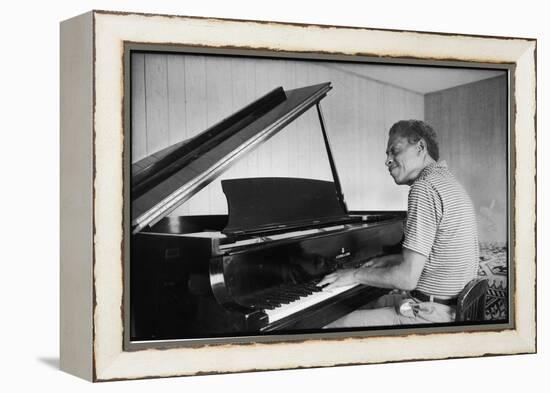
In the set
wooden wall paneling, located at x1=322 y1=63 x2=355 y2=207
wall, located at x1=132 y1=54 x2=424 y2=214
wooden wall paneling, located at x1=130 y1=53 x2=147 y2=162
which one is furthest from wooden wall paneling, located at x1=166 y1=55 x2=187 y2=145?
wooden wall paneling, located at x1=322 y1=63 x2=355 y2=207

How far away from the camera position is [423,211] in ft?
15.9

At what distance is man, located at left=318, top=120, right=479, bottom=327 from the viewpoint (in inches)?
189

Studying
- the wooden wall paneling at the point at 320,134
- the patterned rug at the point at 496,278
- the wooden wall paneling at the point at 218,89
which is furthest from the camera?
the patterned rug at the point at 496,278

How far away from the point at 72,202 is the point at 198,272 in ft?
2.12

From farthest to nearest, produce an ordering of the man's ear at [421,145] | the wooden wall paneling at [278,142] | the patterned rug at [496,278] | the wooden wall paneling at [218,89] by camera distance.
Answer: the patterned rug at [496,278] < the man's ear at [421,145] < the wooden wall paneling at [278,142] < the wooden wall paneling at [218,89]

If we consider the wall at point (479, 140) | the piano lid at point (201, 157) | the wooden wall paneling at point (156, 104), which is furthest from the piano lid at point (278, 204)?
the wall at point (479, 140)

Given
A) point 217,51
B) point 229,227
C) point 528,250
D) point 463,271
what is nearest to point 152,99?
point 217,51

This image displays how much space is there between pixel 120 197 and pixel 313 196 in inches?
36.6

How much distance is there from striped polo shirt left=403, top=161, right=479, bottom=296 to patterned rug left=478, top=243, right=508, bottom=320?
134mm

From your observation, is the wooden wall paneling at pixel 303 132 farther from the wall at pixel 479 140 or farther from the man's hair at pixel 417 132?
the wall at pixel 479 140

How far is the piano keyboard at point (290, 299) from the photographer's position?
434 cm

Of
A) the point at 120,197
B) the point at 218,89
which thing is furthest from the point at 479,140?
the point at 120,197

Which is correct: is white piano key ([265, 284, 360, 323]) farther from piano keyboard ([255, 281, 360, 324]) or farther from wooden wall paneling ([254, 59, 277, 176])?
wooden wall paneling ([254, 59, 277, 176])

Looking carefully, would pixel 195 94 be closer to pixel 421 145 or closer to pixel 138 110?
pixel 138 110
